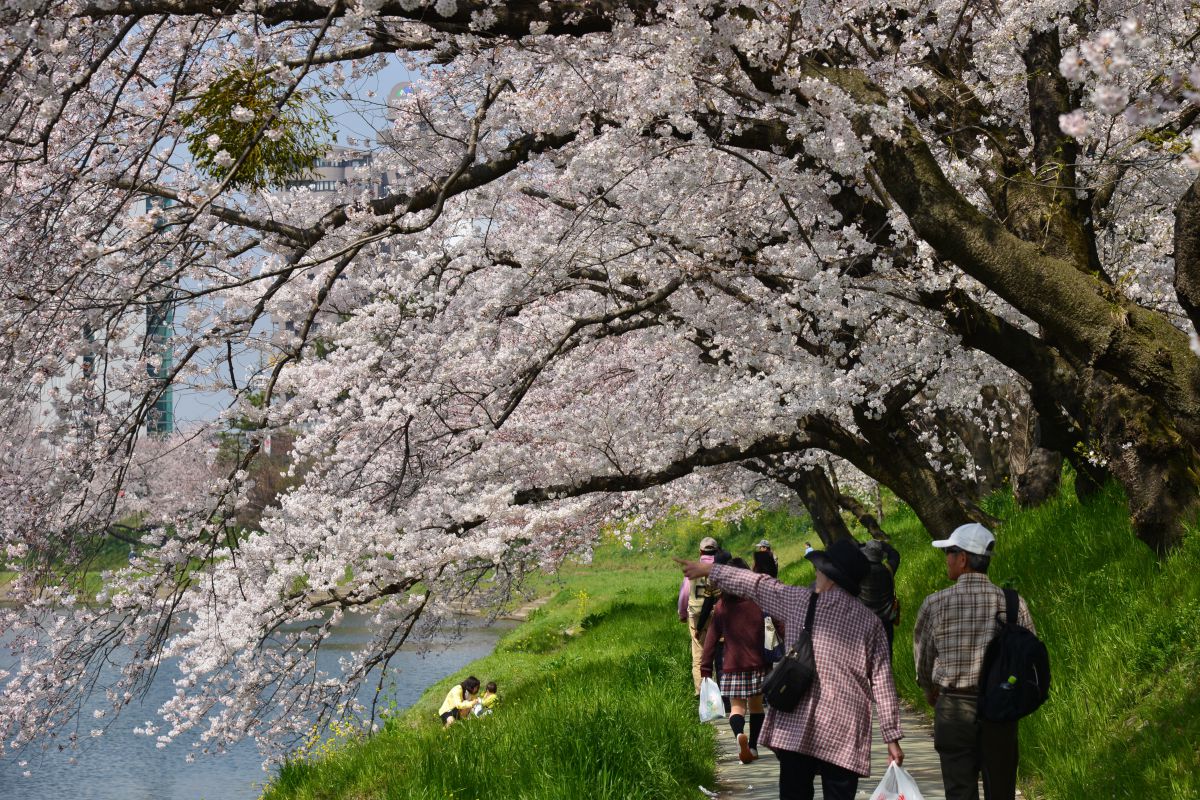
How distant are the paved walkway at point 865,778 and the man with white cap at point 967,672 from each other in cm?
146

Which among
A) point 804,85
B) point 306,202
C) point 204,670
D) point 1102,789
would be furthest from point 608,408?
point 1102,789

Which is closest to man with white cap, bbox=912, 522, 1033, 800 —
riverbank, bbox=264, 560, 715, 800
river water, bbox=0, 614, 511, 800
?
riverbank, bbox=264, 560, 715, 800

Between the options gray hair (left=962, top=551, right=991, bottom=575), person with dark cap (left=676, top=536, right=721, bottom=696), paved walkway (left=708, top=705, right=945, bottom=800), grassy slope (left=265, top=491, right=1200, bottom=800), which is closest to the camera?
gray hair (left=962, top=551, right=991, bottom=575)

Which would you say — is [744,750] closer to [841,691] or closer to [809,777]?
[809,777]

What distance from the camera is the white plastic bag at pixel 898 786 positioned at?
500cm

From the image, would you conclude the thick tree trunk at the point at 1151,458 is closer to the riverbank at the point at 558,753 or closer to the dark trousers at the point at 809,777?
the riverbank at the point at 558,753

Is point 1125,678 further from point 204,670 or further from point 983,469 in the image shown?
point 983,469

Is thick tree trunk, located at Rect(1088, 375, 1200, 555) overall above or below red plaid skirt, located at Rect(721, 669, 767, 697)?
above

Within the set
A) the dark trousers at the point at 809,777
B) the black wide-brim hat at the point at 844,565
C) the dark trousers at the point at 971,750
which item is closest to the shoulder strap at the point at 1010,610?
the dark trousers at the point at 971,750

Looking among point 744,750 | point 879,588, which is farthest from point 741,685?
point 879,588

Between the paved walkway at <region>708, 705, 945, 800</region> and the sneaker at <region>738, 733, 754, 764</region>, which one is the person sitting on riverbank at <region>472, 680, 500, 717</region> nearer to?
the paved walkway at <region>708, 705, 945, 800</region>

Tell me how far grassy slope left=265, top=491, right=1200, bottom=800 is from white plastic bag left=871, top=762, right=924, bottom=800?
1.12 metres

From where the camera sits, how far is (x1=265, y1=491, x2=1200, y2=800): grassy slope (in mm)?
5891

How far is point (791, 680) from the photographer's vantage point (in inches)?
199
